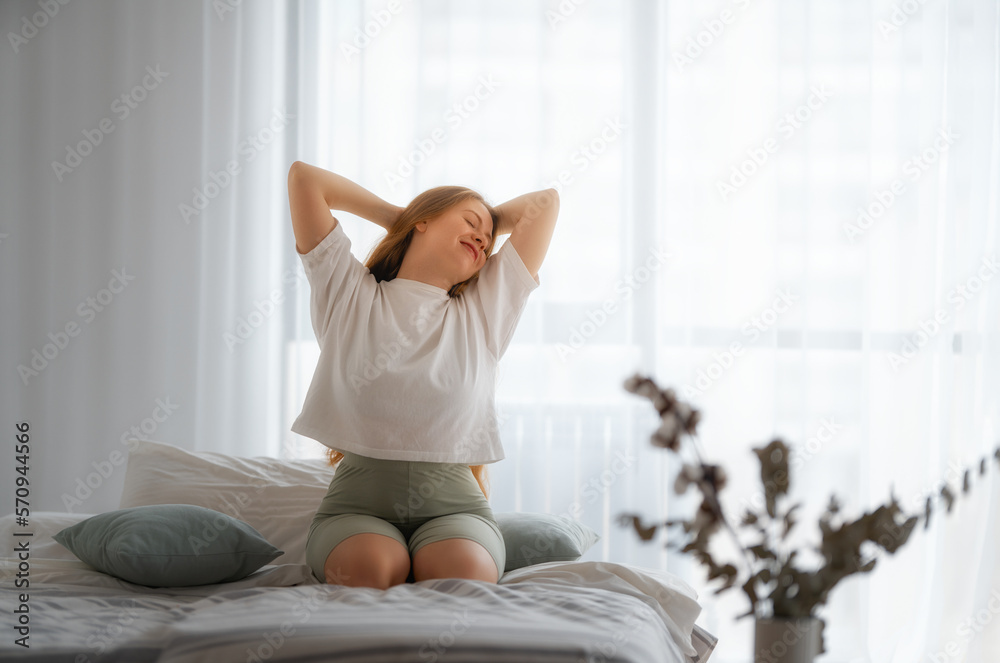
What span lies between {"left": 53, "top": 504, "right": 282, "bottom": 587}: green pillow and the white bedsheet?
3 cm

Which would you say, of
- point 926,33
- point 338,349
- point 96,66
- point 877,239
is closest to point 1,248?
point 96,66

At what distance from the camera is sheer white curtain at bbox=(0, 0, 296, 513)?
2.51 m

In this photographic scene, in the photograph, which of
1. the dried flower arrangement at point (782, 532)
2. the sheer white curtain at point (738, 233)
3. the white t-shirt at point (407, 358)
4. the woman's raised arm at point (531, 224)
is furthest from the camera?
the sheer white curtain at point (738, 233)

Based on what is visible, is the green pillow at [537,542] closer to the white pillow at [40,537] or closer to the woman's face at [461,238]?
the woman's face at [461,238]

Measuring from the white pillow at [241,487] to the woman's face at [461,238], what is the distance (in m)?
0.57

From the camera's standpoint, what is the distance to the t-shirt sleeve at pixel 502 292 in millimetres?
1521

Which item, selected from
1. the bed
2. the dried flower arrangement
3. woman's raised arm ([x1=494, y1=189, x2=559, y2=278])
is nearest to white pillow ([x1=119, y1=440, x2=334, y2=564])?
the bed

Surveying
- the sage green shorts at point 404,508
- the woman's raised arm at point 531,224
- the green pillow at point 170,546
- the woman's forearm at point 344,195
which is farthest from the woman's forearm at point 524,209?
the green pillow at point 170,546

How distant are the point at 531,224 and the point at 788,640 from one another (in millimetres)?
1032

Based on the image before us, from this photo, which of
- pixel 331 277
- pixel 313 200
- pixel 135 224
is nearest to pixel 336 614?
pixel 331 277

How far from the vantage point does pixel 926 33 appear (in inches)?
92.9

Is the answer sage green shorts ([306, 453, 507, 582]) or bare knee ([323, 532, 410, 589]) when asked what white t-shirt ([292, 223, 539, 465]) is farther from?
bare knee ([323, 532, 410, 589])

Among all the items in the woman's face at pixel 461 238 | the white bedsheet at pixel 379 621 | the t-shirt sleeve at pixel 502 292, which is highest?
the woman's face at pixel 461 238

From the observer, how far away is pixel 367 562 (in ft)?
3.90
